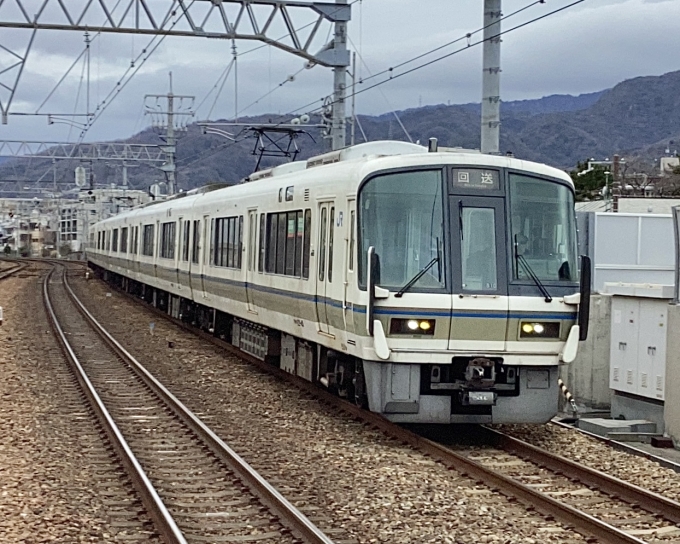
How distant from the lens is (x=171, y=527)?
714cm

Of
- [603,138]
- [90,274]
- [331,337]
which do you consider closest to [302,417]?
[331,337]

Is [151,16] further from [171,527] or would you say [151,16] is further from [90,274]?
[90,274]

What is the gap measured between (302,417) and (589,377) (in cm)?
400

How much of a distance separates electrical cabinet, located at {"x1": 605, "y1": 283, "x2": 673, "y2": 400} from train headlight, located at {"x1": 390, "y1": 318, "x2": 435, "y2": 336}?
327 cm

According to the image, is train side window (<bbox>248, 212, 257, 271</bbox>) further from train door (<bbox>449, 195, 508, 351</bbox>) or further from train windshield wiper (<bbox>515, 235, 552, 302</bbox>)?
train windshield wiper (<bbox>515, 235, 552, 302</bbox>)

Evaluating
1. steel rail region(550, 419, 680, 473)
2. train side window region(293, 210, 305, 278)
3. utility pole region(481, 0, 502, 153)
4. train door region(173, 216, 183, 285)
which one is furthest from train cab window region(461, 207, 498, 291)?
train door region(173, 216, 183, 285)

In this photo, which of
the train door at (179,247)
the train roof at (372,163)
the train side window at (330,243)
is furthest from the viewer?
the train door at (179,247)

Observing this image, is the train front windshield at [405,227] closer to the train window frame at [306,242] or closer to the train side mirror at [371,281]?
the train side mirror at [371,281]

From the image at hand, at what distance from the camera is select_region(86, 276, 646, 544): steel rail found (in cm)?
722

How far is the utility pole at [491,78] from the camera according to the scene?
511 inches

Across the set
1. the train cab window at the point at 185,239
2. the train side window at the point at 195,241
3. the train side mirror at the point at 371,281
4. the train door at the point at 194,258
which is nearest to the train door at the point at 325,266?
the train side mirror at the point at 371,281

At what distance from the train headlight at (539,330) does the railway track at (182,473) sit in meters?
2.87

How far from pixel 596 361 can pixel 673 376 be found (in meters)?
3.00

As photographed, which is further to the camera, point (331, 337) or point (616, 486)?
point (331, 337)
